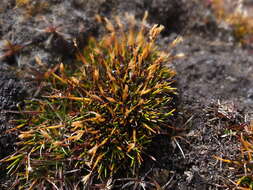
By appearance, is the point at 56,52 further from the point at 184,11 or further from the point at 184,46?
the point at 184,11

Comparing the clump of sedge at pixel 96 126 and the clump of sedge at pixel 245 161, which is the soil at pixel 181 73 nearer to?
the clump of sedge at pixel 245 161

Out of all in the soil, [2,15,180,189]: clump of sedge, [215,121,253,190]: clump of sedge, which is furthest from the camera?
the soil

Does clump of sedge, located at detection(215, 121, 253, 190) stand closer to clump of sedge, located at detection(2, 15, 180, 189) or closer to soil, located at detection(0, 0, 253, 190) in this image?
soil, located at detection(0, 0, 253, 190)

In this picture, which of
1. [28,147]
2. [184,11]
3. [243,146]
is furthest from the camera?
[184,11]

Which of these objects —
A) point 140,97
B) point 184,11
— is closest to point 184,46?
point 184,11

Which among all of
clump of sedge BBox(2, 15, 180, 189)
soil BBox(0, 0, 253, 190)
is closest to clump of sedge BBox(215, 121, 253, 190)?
soil BBox(0, 0, 253, 190)

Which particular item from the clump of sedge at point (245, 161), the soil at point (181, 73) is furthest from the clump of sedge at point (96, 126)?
the clump of sedge at point (245, 161)

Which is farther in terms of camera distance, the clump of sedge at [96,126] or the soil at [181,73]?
the soil at [181,73]
